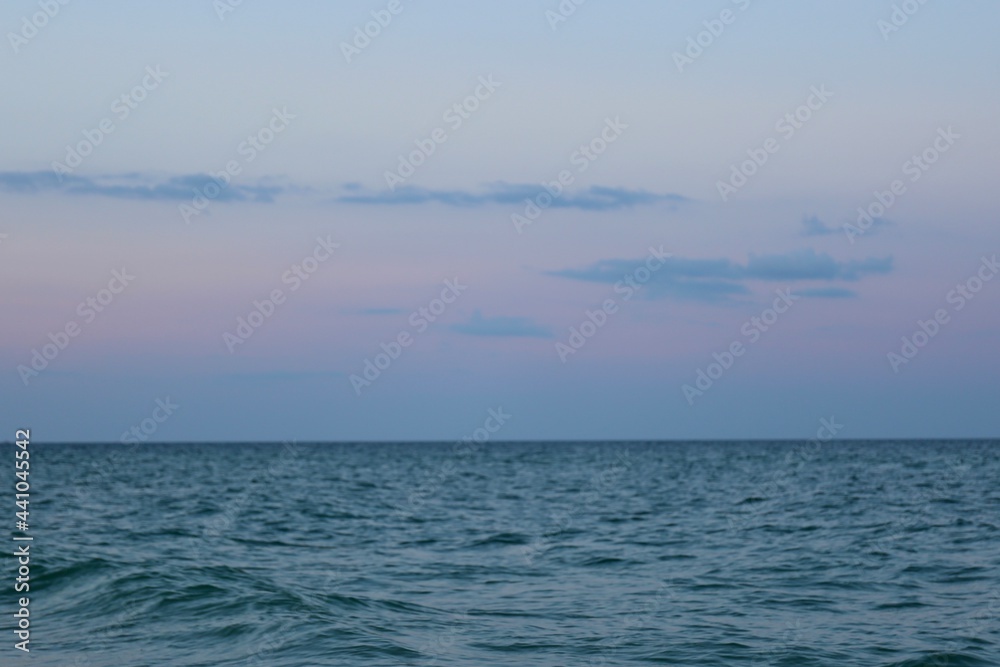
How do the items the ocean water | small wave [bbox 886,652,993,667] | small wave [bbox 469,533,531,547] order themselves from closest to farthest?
small wave [bbox 886,652,993,667] < the ocean water < small wave [bbox 469,533,531,547]

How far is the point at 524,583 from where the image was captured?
2327cm

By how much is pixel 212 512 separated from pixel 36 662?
27693mm

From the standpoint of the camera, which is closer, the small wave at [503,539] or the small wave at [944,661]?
the small wave at [944,661]

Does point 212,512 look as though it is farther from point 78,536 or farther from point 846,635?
point 846,635

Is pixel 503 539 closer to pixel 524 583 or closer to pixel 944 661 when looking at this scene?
pixel 524 583

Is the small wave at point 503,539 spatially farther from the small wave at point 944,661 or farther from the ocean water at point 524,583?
the small wave at point 944,661

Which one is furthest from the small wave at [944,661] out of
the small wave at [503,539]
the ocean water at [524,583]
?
the small wave at [503,539]

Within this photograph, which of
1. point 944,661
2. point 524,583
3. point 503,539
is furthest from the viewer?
point 503,539

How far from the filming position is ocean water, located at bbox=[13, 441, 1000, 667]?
1683cm

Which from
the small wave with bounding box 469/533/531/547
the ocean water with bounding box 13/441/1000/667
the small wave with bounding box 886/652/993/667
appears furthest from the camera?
the small wave with bounding box 469/533/531/547

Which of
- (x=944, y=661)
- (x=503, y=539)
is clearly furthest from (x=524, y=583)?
(x=944, y=661)

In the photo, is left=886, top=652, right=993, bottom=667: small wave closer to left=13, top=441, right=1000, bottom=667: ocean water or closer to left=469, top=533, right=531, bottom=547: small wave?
left=13, top=441, right=1000, bottom=667: ocean water

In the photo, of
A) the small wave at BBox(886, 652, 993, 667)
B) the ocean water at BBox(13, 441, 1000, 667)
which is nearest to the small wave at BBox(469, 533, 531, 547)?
the ocean water at BBox(13, 441, 1000, 667)

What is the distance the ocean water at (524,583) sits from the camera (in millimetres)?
16828
